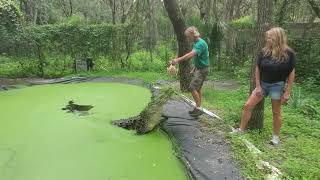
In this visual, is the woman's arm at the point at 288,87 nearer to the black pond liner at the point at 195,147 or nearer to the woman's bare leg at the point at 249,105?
the woman's bare leg at the point at 249,105

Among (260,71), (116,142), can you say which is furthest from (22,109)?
(260,71)

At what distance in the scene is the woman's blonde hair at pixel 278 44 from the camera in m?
4.36

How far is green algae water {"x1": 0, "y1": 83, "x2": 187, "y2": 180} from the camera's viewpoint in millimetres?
4227

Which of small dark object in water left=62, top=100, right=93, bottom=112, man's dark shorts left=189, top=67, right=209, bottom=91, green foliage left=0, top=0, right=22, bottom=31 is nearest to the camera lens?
man's dark shorts left=189, top=67, right=209, bottom=91

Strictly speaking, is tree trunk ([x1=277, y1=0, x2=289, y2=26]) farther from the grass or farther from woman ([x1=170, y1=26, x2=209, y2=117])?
woman ([x1=170, y1=26, x2=209, y2=117])

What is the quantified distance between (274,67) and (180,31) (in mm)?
3604

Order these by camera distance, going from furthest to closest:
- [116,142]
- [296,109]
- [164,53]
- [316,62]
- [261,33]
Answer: [164,53], [316,62], [296,109], [116,142], [261,33]

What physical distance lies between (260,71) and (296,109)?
80.2 inches

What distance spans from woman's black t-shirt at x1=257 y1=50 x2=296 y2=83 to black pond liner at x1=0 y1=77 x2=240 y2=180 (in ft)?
2.97

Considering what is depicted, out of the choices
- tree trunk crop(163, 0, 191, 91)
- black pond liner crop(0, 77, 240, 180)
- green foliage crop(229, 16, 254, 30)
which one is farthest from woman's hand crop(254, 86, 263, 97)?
green foliage crop(229, 16, 254, 30)

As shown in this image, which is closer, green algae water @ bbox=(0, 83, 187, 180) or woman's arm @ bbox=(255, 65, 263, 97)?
green algae water @ bbox=(0, 83, 187, 180)

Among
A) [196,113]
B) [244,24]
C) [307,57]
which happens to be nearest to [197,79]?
[196,113]

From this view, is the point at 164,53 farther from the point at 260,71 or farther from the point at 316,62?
the point at 260,71

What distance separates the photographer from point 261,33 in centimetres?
479
